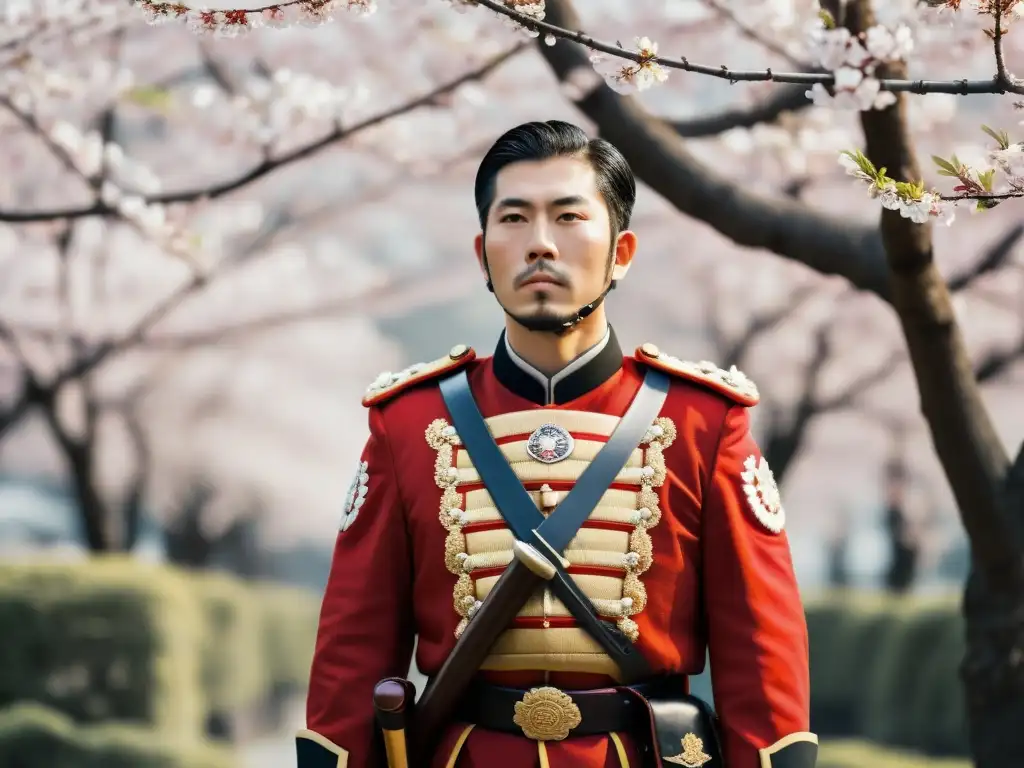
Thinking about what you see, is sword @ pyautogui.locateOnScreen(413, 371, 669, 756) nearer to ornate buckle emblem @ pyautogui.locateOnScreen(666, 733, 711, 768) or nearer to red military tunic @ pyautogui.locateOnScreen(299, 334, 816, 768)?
red military tunic @ pyautogui.locateOnScreen(299, 334, 816, 768)

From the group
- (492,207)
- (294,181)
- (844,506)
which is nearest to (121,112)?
(294,181)

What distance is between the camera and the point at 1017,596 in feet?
17.8

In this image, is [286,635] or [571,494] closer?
[571,494]

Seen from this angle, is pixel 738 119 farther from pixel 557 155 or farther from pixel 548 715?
pixel 548 715

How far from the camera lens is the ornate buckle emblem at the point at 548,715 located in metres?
3.04

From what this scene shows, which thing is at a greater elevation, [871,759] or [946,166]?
[946,166]

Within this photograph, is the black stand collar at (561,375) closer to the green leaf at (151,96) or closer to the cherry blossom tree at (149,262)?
the cherry blossom tree at (149,262)

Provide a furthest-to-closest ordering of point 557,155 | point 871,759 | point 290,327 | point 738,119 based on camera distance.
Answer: point 290,327 < point 871,759 < point 738,119 < point 557,155

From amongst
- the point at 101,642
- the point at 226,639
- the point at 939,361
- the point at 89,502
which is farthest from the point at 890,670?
the point at 939,361

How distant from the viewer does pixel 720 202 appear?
5246mm

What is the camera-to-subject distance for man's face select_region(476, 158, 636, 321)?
3.15 metres

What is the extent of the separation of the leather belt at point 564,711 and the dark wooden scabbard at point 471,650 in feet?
0.31

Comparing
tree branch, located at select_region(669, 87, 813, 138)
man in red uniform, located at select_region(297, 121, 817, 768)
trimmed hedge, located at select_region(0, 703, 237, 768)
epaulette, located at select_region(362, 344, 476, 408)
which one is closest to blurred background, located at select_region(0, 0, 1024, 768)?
trimmed hedge, located at select_region(0, 703, 237, 768)

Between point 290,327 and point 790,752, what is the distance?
12700mm
